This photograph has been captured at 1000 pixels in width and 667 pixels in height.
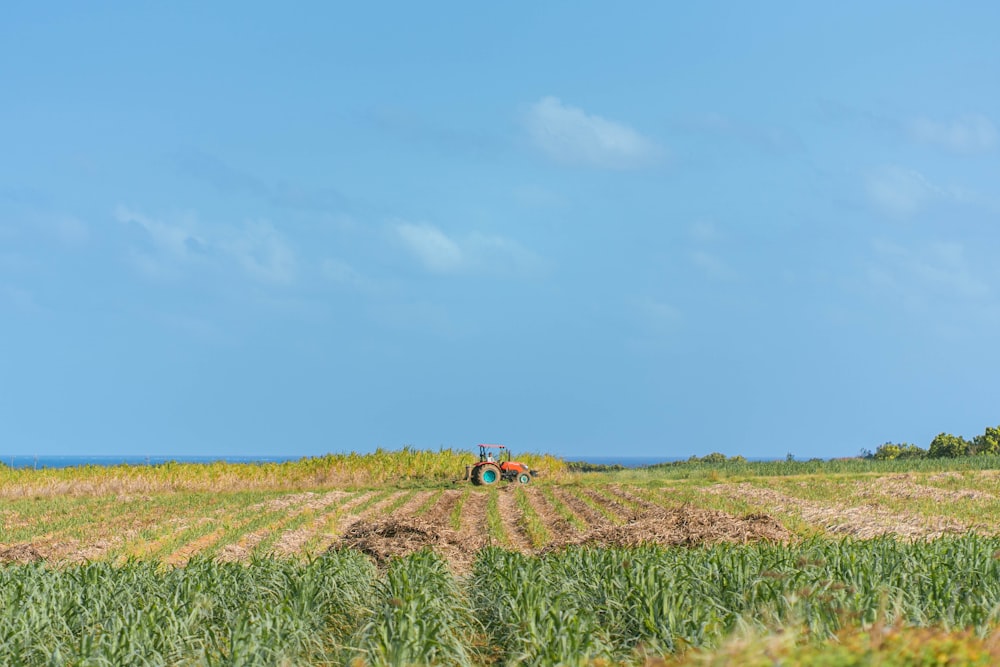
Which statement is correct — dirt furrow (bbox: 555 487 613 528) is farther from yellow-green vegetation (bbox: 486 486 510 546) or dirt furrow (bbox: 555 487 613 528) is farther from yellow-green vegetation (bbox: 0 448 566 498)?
yellow-green vegetation (bbox: 0 448 566 498)

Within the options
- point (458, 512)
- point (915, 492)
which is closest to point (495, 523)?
point (458, 512)

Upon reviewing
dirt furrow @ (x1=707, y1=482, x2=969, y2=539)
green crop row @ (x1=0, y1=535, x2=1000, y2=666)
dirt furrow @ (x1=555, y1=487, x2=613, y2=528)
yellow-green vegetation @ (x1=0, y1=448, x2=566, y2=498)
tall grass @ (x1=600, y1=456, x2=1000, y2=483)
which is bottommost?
Answer: green crop row @ (x1=0, y1=535, x2=1000, y2=666)

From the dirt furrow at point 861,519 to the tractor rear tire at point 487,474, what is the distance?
1141cm

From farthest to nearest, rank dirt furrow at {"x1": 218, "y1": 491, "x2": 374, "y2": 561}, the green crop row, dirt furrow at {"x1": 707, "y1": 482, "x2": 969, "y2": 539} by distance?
1. dirt furrow at {"x1": 707, "y1": 482, "x2": 969, "y2": 539}
2. dirt furrow at {"x1": 218, "y1": 491, "x2": 374, "y2": 561}
3. the green crop row

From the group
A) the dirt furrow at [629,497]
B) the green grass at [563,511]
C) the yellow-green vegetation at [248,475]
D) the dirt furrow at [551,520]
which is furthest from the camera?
the yellow-green vegetation at [248,475]

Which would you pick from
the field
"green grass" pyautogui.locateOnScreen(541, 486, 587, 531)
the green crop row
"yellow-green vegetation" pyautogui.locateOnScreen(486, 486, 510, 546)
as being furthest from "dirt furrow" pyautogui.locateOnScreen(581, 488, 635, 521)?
the green crop row

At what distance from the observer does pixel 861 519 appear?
76.2ft

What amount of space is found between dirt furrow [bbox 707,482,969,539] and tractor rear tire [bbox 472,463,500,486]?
11.4 meters

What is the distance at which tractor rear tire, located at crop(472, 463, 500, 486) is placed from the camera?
127 ft

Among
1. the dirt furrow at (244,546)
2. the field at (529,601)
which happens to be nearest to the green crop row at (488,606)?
the field at (529,601)

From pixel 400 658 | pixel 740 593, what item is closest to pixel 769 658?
pixel 400 658

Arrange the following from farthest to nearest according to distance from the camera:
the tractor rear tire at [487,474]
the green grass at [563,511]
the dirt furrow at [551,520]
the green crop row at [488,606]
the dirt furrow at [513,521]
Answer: the tractor rear tire at [487,474] < the green grass at [563,511] < the dirt furrow at [551,520] < the dirt furrow at [513,521] < the green crop row at [488,606]

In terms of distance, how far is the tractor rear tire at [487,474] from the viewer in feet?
127

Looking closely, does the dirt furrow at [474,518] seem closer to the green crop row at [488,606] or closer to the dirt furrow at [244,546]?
the dirt furrow at [244,546]
